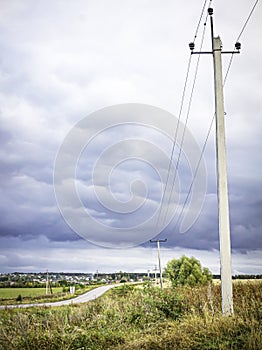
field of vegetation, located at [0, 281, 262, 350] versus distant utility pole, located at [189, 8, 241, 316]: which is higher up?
distant utility pole, located at [189, 8, 241, 316]

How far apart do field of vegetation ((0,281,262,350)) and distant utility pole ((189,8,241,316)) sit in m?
0.58

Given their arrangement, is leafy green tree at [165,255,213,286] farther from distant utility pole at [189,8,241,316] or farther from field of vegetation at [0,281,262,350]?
distant utility pole at [189,8,241,316]

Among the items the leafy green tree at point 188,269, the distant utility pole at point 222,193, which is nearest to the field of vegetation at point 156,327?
the distant utility pole at point 222,193

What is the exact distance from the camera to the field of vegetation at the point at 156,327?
357 inches

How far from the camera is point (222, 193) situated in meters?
11.9

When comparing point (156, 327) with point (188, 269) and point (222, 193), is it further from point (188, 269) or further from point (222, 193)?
point (188, 269)

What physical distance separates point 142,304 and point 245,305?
4.75m

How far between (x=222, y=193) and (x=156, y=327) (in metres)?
3.80

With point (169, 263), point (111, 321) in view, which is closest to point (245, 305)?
point (111, 321)

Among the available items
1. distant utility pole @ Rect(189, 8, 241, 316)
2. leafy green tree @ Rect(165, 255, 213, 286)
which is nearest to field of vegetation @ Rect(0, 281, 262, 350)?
distant utility pole @ Rect(189, 8, 241, 316)

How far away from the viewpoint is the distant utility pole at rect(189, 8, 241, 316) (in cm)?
1143

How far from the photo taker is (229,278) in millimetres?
11508

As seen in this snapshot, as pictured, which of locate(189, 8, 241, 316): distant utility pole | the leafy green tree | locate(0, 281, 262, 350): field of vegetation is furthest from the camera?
the leafy green tree

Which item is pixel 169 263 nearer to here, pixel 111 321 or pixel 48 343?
pixel 111 321
